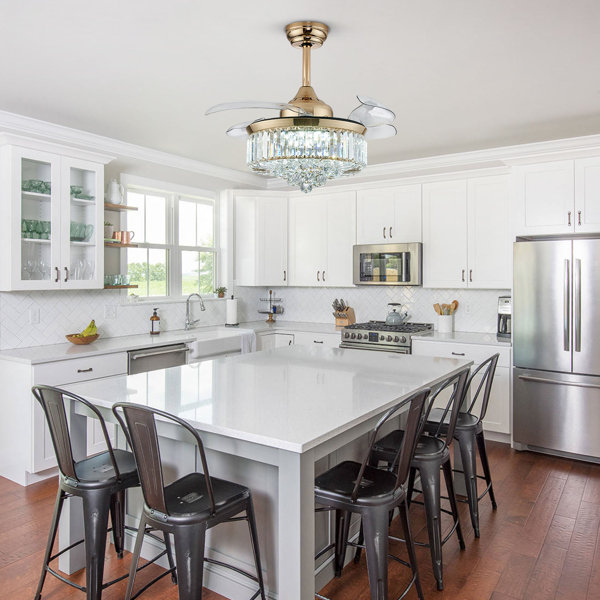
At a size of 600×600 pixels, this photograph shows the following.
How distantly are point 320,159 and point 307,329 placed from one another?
11.0ft

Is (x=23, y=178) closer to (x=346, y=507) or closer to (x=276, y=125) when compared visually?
(x=276, y=125)

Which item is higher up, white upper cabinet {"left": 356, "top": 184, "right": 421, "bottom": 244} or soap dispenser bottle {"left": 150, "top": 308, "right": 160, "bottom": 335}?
white upper cabinet {"left": 356, "top": 184, "right": 421, "bottom": 244}

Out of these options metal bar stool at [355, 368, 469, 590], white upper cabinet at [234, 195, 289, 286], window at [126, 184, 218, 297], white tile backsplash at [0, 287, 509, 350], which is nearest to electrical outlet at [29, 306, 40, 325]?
white tile backsplash at [0, 287, 509, 350]

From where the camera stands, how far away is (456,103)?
328 centimetres

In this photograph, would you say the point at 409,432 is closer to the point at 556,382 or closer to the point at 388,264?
the point at 556,382

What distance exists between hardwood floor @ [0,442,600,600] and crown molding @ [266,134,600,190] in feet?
8.02

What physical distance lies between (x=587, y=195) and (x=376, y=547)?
331 cm

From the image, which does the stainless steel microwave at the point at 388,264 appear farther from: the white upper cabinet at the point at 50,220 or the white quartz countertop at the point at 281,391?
the white upper cabinet at the point at 50,220

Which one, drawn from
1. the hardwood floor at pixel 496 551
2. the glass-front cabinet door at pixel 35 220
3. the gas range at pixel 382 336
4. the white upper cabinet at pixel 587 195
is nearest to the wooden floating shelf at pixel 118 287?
the glass-front cabinet door at pixel 35 220

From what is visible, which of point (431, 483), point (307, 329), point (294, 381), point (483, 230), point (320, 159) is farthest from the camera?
point (307, 329)

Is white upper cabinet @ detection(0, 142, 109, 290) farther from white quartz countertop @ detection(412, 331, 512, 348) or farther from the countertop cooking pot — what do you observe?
white quartz countertop @ detection(412, 331, 512, 348)

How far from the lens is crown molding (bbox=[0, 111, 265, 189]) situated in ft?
11.7

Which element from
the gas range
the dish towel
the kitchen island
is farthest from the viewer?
the dish towel

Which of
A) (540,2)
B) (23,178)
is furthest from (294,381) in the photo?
(23,178)
